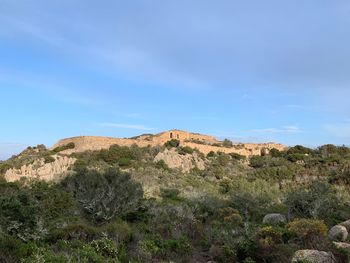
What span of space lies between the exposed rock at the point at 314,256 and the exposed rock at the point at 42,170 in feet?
102

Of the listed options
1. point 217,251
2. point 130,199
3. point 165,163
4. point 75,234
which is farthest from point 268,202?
point 165,163

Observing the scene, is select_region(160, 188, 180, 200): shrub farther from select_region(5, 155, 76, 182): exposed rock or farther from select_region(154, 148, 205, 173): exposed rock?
select_region(154, 148, 205, 173): exposed rock

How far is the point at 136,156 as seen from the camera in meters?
49.3

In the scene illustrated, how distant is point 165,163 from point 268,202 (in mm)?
22560

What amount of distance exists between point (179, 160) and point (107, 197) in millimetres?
30902

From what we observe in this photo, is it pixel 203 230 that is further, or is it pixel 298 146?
pixel 298 146

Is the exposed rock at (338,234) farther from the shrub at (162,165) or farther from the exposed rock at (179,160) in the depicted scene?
the exposed rock at (179,160)

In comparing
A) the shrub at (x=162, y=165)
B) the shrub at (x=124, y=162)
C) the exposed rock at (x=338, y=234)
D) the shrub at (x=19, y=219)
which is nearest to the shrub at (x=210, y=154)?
the shrub at (x=162, y=165)

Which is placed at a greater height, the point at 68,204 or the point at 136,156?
the point at 136,156

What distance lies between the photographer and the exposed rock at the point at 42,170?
38.8 m

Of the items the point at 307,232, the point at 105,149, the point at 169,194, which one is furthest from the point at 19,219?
the point at 105,149

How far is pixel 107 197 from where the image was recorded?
16.9 meters

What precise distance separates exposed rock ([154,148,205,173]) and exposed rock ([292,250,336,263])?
3527 cm

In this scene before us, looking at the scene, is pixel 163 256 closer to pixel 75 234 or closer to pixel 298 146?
pixel 75 234
